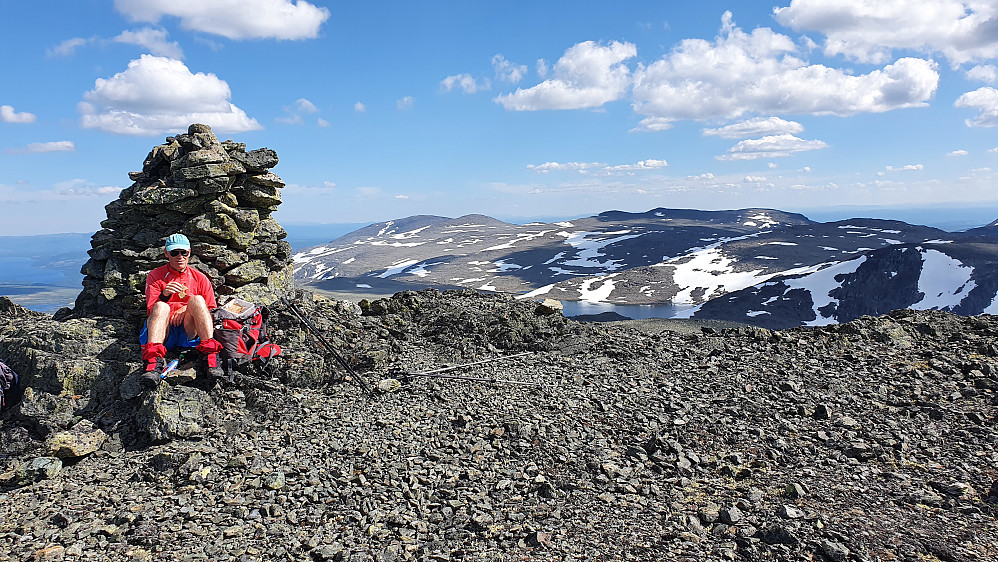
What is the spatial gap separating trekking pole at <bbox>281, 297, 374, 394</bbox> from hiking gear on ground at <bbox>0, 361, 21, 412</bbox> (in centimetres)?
449

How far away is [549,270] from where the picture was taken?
6801 inches

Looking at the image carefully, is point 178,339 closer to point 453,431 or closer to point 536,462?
point 453,431

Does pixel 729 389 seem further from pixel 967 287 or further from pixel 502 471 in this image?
pixel 967 287

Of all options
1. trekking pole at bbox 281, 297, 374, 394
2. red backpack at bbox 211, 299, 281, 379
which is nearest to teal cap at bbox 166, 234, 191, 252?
red backpack at bbox 211, 299, 281, 379

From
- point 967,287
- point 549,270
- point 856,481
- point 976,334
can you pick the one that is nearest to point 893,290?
point 967,287

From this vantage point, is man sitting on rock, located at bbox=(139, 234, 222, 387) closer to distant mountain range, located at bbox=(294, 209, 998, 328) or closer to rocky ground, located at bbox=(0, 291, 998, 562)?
rocky ground, located at bbox=(0, 291, 998, 562)

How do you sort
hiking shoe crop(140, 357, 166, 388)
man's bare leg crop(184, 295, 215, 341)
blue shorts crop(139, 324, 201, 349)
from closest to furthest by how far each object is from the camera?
hiking shoe crop(140, 357, 166, 388), man's bare leg crop(184, 295, 215, 341), blue shorts crop(139, 324, 201, 349)

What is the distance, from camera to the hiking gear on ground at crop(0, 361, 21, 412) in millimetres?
8430

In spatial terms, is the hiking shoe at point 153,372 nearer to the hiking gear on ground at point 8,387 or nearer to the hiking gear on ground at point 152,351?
the hiking gear on ground at point 152,351

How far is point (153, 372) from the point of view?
319 inches

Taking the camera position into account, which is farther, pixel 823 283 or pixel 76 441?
pixel 823 283

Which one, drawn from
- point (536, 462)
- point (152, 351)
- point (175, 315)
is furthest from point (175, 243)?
point (536, 462)

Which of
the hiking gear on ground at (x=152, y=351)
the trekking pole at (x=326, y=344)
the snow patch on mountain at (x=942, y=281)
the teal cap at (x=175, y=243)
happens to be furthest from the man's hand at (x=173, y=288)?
the snow patch on mountain at (x=942, y=281)

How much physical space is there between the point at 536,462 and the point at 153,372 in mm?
5745
